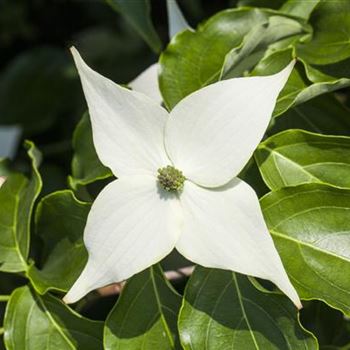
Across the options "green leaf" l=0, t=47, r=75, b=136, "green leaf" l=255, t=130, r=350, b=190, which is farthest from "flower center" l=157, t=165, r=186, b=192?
"green leaf" l=0, t=47, r=75, b=136

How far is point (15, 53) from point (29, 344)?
133cm

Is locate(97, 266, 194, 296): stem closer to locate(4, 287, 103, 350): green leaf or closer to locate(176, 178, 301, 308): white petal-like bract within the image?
locate(4, 287, 103, 350): green leaf

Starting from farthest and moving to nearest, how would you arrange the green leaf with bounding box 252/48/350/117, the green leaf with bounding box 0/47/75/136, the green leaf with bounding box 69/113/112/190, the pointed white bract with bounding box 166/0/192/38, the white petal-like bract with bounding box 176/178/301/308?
the green leaf with bounding box 0/47/75/136 → the pointed white bract with bounding box 166/0/192/38 → the green leaf with bounding box 69/113/112/190 → the green leaf with bounding box 252/48/350/117 → the white petal-like bract with bounding box 176/178/301/308

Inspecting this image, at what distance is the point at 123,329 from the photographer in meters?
0.86

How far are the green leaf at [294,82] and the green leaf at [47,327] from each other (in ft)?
1.07

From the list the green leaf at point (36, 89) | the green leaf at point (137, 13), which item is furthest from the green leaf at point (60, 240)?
the green leaf at point (36, 89)

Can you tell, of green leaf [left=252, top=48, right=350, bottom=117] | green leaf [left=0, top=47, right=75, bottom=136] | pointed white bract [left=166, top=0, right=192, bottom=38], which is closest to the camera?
green leaf [left=252, top=48, right=350, bottom=117]

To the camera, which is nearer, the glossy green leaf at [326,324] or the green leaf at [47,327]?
the green leaf at [47,327]

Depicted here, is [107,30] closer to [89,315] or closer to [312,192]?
[89,315]

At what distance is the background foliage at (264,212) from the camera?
821 mm

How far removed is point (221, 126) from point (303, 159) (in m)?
0.14

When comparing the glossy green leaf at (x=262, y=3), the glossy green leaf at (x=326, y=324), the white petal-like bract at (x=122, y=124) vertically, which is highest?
the white petal-like bract at (x=122, y=124)

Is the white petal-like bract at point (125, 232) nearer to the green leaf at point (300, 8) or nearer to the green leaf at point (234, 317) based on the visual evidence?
the green leaf at point (234, 317)

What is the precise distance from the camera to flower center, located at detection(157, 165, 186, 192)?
811 mm
